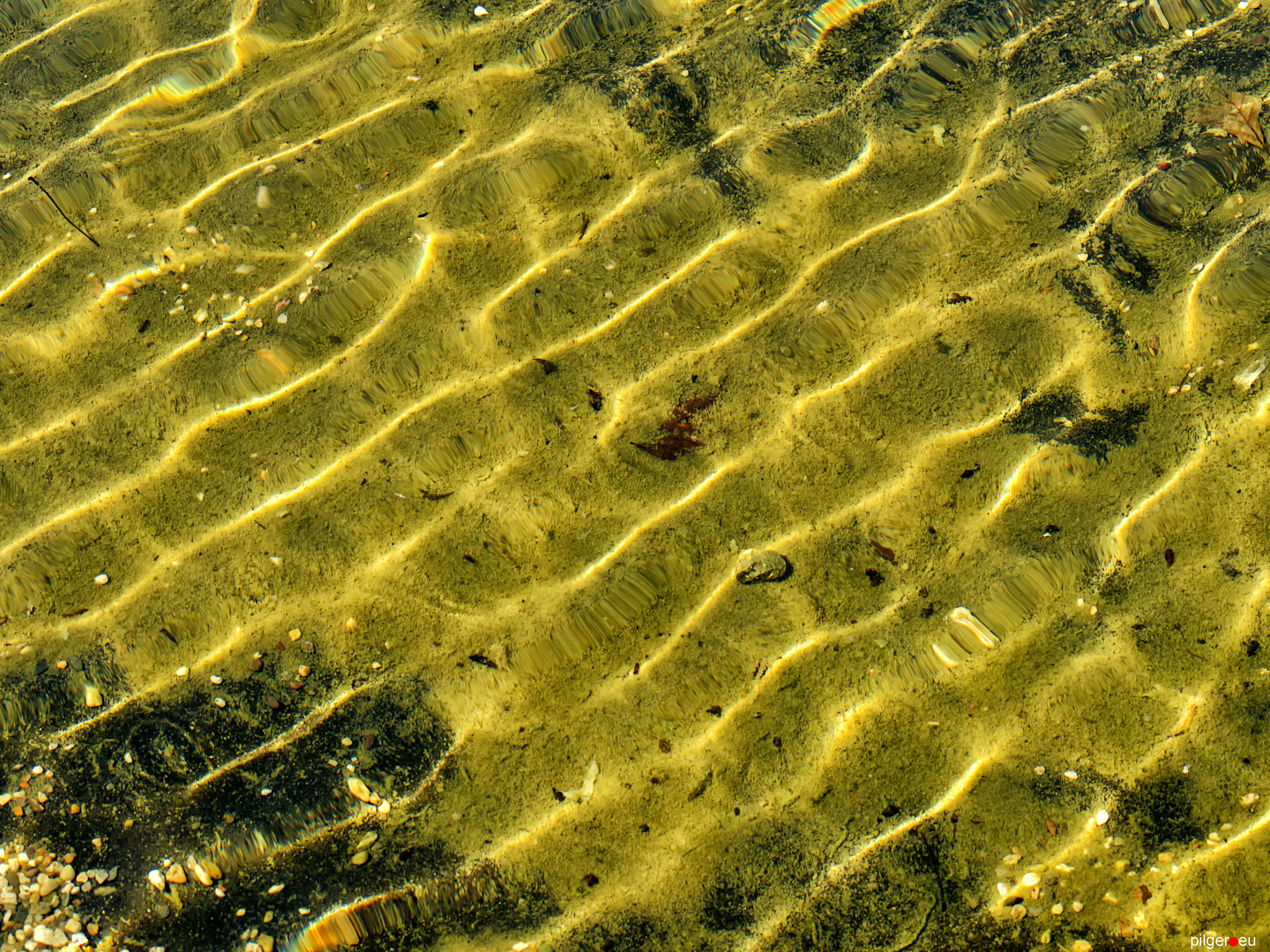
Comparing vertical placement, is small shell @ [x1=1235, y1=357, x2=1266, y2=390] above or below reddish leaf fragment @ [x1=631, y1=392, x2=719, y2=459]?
below

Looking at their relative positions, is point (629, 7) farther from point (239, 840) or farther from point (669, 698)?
point (239, 840)

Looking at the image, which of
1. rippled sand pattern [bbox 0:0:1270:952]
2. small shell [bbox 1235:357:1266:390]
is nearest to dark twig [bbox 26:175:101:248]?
rippled sand pattern [bbox 0:0:1270:952]

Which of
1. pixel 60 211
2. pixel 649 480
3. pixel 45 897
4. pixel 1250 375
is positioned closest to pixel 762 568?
pixel 649 480

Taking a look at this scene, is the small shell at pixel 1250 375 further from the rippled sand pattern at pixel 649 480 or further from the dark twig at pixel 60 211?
the dark twig at pixel 60 211

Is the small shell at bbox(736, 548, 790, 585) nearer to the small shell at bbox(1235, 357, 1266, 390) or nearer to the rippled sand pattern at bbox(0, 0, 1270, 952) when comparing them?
the rippled sand pattern at bbox(0, 0, 1270, 952)

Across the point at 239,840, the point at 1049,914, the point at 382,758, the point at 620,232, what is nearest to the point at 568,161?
→ the point at 620,232

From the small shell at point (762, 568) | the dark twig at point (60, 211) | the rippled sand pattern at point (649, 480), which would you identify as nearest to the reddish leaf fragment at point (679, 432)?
the rippled sand pattern at point (649, 480)

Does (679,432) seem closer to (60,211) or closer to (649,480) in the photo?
(649,480)
